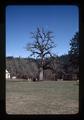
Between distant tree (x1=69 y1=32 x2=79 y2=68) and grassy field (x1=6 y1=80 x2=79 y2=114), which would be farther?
grassy field (x1=6 y1=80 x2=79 y2=114)

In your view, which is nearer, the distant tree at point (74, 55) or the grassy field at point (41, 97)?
the distant tree at point (74, 55)

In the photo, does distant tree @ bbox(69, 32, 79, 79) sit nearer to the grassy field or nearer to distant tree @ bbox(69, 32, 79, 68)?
distant tree @ bbox(69, 32, 79, 68)

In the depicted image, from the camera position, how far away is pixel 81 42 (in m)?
2.68

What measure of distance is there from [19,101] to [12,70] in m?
0.96

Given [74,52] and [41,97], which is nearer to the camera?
[74,52]

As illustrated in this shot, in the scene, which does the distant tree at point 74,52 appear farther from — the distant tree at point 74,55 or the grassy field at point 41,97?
the grassy field at point 41,97

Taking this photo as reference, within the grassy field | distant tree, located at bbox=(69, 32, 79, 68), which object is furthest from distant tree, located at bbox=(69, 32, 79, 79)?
the grassy field

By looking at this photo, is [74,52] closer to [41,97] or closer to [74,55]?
[74,55]

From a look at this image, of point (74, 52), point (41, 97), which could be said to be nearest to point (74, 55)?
point (74, 52)

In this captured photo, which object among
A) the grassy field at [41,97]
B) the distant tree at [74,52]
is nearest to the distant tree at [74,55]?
the distant tree at [74,52]

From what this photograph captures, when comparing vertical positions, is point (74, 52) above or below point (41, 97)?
above
